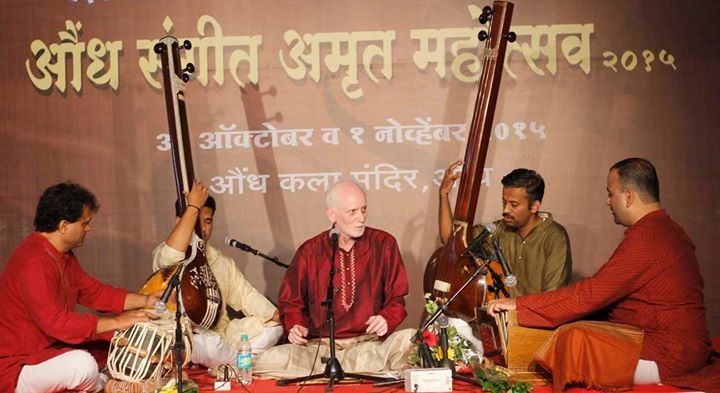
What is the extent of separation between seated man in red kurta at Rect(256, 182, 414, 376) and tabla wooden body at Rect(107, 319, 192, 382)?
0.62 m

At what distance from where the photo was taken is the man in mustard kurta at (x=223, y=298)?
5.55 m

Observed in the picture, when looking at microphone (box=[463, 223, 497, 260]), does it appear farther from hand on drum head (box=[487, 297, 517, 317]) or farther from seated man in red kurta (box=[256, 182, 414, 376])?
seated man in red kurta (box=[256, 182, 414, 376])

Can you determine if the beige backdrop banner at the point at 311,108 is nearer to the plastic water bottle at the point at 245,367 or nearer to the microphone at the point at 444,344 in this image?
the plastic water bottle at the point at 245,367

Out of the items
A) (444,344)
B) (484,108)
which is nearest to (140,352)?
(444,344)

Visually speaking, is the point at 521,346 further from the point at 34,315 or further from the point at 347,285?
the point at 34,315

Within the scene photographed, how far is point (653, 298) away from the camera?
4.73m

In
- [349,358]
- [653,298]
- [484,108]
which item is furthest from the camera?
[484,108]

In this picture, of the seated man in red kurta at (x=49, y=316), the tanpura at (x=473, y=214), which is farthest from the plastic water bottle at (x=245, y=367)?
the tanpura at (x=473, y=214)

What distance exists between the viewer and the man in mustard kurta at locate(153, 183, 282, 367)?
5.55 m

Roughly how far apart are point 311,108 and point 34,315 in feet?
9.19

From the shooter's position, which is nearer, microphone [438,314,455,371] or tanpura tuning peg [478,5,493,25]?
microphone [438,314,455,371]

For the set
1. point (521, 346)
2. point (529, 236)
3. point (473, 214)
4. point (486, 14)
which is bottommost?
point (521, 346)

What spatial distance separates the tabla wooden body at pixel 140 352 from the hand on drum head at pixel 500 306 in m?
1.85

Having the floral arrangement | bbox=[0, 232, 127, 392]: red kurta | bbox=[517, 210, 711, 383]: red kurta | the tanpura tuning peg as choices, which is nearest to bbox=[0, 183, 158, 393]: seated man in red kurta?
bbox=[0, 232, 127, 392]: red kurta
